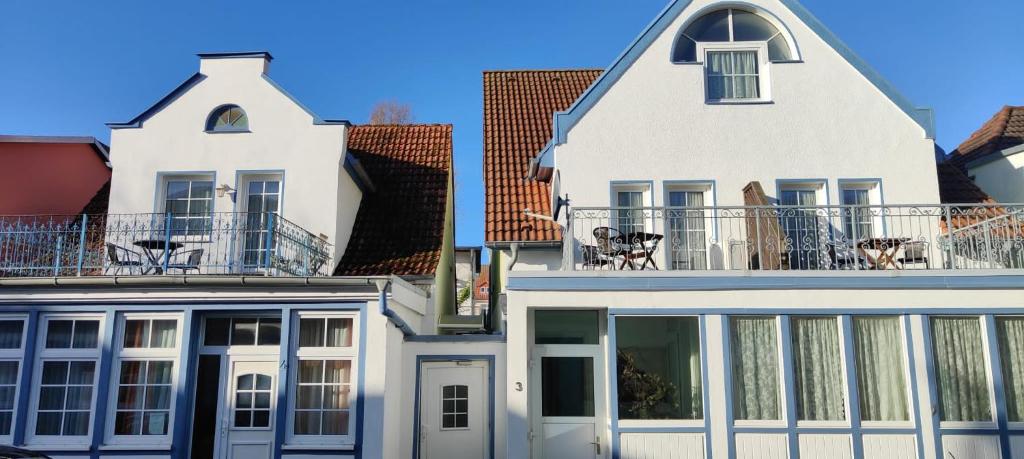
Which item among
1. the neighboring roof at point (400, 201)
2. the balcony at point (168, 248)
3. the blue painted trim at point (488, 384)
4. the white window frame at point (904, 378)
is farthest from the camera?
the neighboring roof at point (400, 201)

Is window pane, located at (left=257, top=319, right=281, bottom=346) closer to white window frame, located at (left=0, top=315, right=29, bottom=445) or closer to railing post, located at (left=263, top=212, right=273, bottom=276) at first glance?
railing post, located at (left=263, top=212, right=273, bottom=276)

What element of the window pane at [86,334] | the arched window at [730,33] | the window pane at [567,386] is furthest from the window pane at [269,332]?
the arched window at [730,33]

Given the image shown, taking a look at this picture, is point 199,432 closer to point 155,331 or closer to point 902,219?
point 155,331

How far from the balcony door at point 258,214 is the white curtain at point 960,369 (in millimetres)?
10781

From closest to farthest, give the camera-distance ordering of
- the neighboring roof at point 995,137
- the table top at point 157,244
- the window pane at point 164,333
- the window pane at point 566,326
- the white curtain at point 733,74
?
the window pane at point 566,326
the window pane at point 164,333
the table top at point 157,244
the white curtain at point 733,74
the neighboring roof at point 995,137

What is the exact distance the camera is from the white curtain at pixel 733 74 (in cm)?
1518

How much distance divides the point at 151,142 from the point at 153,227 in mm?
1954

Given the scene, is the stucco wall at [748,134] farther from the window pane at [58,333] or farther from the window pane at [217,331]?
the window pane at [58,333]

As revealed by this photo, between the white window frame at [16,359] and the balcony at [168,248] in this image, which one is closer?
the white window frame at [16,359]

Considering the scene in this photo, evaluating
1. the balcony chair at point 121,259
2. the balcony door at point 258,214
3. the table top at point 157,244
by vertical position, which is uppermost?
the balcony door at point 258,214

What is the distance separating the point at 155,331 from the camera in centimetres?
1363

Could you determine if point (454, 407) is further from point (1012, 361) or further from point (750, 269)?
point (1012, 361)

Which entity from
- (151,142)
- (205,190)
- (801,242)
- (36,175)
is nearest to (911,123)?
(801,242)

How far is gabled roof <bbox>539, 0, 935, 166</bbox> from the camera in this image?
14789mm
